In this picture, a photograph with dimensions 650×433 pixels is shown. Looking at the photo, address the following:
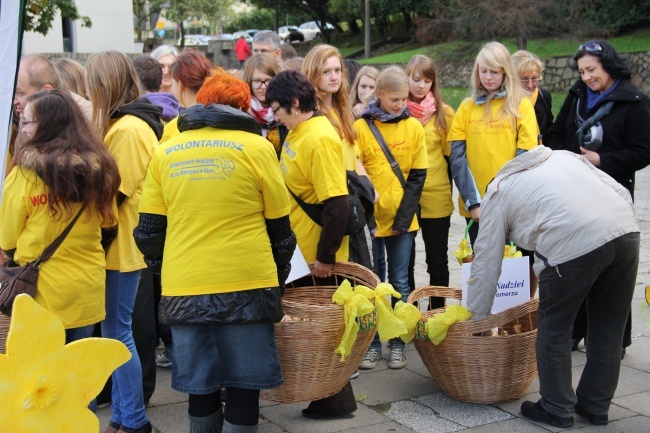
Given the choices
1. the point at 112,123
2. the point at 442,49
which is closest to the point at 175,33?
the point at 442,49

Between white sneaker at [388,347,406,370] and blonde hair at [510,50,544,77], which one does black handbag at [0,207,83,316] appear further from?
blonde hair at [510,50,544,77]

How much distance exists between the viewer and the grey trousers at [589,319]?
151 inches

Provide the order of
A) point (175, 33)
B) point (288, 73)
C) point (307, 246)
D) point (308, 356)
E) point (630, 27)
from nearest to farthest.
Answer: point (308, 356), point (288, 73), point (307, 246), point (630, 27), point (175, 33)

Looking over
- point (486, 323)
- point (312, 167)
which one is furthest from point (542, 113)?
point (312, 167)

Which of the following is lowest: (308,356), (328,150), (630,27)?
(308,356)

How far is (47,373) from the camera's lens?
102 inches

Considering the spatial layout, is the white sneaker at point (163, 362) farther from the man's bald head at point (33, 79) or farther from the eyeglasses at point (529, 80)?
the eyeglasses at point (529, 80)

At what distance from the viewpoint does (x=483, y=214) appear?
4051mm

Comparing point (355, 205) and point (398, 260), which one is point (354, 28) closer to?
point (398, 260)

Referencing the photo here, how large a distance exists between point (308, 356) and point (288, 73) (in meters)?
1.39

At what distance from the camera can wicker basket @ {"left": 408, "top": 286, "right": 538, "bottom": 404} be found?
4.21 metres

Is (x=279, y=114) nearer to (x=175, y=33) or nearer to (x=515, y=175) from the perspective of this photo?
(x=515, y=175)

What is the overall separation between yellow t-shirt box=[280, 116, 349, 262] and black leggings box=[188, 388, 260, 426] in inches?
45.7

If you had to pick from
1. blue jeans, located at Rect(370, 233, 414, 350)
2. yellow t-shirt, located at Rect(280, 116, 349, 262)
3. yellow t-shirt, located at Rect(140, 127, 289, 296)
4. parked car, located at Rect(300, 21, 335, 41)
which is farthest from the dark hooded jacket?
parked car, located at Rect(300, 21, 335, 41)
